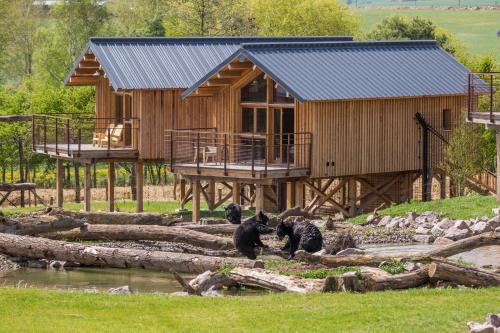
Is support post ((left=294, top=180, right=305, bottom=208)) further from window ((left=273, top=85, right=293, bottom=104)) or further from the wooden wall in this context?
window ((left=273, top=85, right=293, bottom=104))

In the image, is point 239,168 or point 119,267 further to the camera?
point 239,168

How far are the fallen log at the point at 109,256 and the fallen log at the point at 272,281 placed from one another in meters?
1.11

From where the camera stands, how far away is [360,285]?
74.0 ft

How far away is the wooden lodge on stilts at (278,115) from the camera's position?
3991 centimetres

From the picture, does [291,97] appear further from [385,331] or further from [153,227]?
[385,331]

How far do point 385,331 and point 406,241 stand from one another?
1397 centimetres

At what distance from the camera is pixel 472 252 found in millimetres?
29125

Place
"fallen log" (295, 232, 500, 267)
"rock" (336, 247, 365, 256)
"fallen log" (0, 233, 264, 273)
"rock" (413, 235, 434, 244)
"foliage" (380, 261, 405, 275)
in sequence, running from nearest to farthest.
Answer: "foliage" (380, 261, 405, 275) < "fallen log" (295, 232, 500, 267) < "fallen log" (0, 233, 264, 273) < "rock" (336, 247, 365, 256) < "rock" (413, 235, 434, 244)

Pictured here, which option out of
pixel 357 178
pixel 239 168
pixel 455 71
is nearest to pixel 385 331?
pixel 239 168

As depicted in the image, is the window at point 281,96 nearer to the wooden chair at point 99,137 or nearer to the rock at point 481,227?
the wooden chair at point 99,137

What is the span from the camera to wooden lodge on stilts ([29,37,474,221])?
131ft

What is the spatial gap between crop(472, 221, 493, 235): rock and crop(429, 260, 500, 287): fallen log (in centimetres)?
909

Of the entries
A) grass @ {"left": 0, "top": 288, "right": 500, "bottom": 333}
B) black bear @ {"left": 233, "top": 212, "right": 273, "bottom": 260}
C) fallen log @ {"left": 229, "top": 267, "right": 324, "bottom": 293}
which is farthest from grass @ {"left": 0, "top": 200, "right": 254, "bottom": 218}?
grass @ {"left": 0, "top": 288, "right": 500, "bottom": 333}

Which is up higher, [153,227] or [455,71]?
[455,71]
